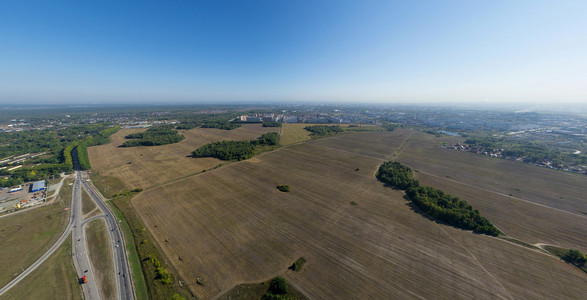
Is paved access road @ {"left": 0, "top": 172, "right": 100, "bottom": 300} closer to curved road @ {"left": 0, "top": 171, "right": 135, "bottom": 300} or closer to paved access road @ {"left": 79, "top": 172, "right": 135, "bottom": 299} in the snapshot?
curved road @ {"left": 0, "top": 171, "right": 135, "bottom": 300}

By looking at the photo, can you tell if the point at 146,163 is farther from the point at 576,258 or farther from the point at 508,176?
the point at 508,176

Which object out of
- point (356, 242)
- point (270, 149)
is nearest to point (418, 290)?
point (356, 242)

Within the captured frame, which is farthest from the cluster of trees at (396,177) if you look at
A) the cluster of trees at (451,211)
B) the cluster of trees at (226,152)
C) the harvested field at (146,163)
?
the harvested field at (146,163)

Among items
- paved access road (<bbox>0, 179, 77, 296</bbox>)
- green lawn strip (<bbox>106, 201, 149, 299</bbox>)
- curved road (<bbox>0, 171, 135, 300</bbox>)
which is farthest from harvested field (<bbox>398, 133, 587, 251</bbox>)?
paved access road (<bbox>0, 179, 77, 296</bbox>)

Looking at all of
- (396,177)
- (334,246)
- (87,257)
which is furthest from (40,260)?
(396,177)

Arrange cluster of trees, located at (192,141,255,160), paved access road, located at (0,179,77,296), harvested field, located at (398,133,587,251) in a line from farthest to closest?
cluster of trees, located at (192,141,255,160) < harvested field, located at (398,133,587,251) < paved access road, located at (0,179,77,296)

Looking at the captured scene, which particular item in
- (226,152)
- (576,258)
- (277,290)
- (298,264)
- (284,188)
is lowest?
(277,290)

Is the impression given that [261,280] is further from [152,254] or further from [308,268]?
[152,254]
